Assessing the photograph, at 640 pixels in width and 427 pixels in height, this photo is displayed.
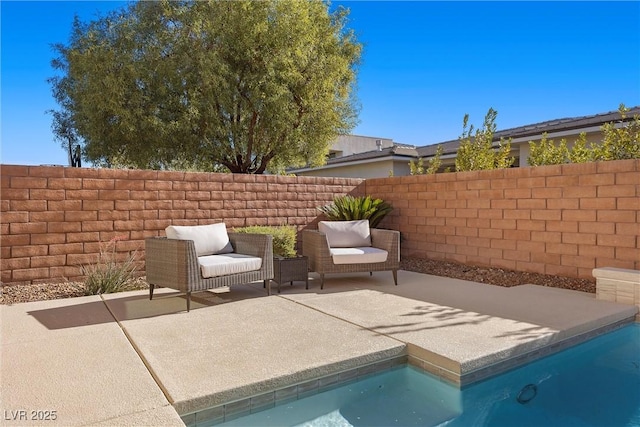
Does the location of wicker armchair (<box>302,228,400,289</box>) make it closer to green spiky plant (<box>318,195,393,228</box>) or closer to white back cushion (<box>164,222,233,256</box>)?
white back cushion (<box>164,222,233,256</box>)

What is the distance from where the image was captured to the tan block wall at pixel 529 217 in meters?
4.98

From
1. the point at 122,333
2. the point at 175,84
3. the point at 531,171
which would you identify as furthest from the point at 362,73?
the point at 122,333

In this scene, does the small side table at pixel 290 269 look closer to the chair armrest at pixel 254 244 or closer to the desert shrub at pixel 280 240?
the chair armrest at pixel 254 244

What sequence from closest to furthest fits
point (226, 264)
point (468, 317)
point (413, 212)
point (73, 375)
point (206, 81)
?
point (73, 375), point (468, 317), point (226, 264), point (413, 212), point (206, 81)

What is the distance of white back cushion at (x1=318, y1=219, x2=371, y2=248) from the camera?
5918mm

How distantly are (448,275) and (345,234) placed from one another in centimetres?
178

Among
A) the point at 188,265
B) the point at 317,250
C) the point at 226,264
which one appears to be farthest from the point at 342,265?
the point at 188,265

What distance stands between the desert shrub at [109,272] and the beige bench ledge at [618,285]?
5.64 meters

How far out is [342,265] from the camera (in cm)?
540

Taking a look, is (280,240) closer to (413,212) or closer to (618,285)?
(413,212)

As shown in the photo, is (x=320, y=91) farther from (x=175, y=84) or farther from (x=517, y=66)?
(x=517, y=66)

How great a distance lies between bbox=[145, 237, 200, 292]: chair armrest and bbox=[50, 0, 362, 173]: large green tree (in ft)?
17.4

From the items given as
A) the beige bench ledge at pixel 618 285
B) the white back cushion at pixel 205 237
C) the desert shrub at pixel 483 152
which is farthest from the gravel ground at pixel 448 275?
the desert shrub at pixel 483 152

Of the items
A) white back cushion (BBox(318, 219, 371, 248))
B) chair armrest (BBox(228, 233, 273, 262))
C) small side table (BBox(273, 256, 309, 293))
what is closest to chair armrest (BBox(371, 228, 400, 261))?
white back cushion (BBox(318, 219, 371, 248))
